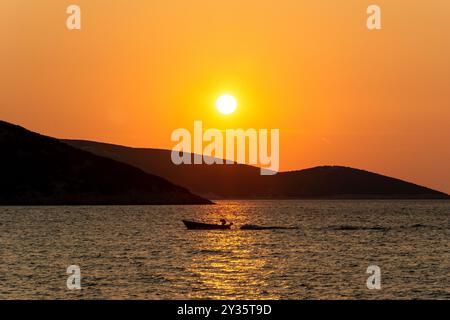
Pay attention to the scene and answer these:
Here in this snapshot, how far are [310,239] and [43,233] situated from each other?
147ft

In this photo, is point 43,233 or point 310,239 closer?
point 310,239

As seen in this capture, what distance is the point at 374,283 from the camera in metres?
57.9

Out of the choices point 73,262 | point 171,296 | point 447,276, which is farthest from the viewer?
point 73,262

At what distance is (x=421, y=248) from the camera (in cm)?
10162

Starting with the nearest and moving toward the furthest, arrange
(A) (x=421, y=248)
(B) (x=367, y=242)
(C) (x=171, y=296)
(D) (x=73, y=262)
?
1. (C) (x=171, y=296)
2. (D) (x=73, y=262)
3. (A) (x=421, y=248)
4. (B) (x=367, y=242)

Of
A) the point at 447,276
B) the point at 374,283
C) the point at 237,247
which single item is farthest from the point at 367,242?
the point at 374,283

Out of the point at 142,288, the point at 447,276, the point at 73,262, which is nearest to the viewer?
the point at 142,288
